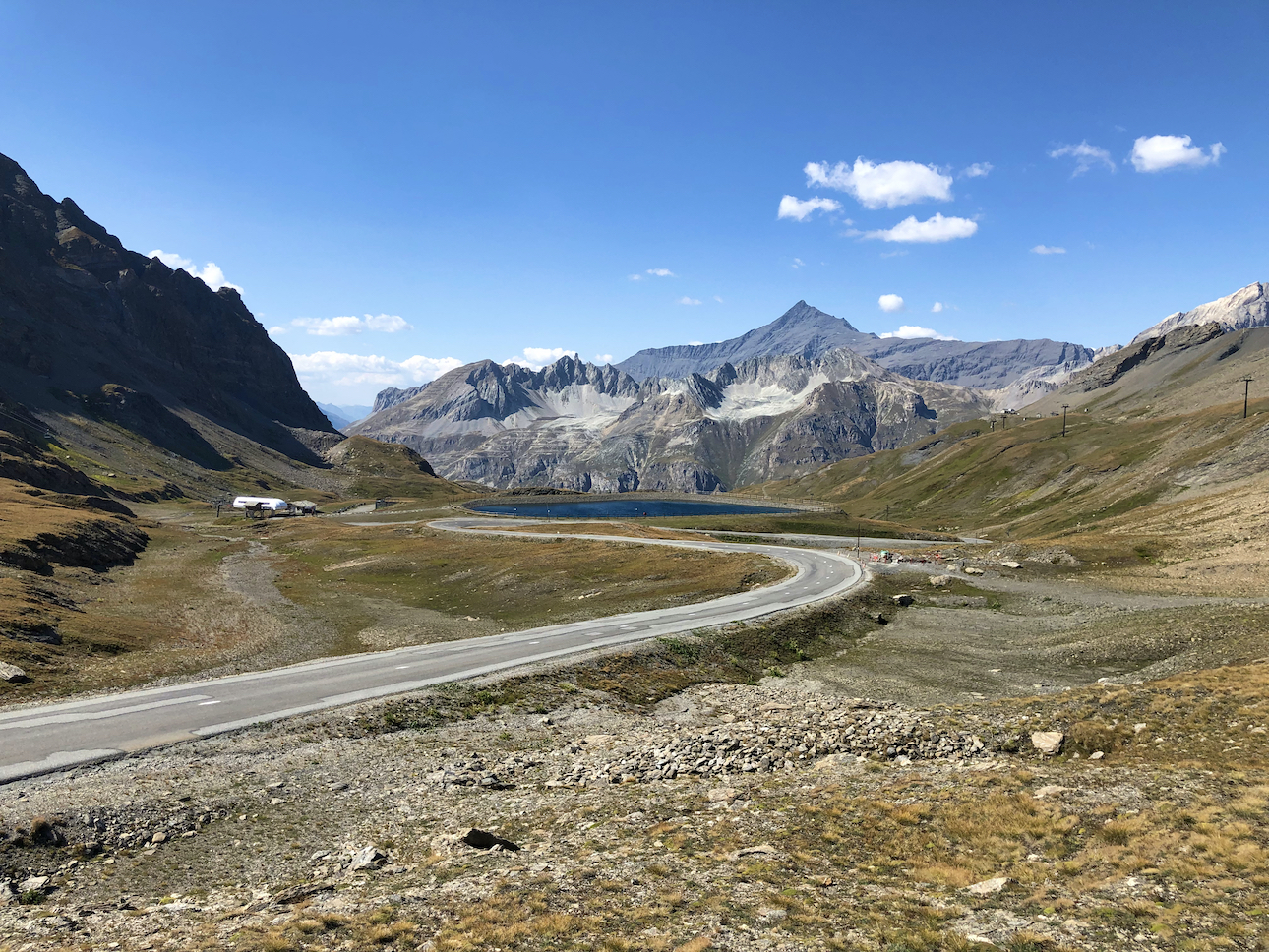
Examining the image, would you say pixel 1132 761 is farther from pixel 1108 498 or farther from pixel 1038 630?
pixel 1108 498

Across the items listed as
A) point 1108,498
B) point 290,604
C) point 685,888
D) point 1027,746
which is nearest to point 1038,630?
point 1027,746

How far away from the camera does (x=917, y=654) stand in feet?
156

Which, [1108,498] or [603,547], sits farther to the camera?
[1108,498]

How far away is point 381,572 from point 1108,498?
15225cm

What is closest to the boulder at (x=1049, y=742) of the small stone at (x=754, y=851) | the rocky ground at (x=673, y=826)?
the rocky ground at (x=673, y=826)

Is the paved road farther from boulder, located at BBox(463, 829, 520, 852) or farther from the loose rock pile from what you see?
boulder, located at BBox(463, 829, 520, 852)

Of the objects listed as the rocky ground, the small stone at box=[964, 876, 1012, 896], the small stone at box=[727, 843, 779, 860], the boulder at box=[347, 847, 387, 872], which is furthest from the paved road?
the small stone at box=[964, 876, 1012, 896]

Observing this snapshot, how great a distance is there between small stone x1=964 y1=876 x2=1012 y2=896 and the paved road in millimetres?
29229

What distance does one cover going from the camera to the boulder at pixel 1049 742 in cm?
Answer: 2491

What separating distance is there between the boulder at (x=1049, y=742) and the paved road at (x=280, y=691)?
27410 mm

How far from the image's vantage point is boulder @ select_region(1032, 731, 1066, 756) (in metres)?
24.9

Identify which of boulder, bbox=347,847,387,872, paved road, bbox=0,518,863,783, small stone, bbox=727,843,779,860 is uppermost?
small stone, bbox=727,843,779,860

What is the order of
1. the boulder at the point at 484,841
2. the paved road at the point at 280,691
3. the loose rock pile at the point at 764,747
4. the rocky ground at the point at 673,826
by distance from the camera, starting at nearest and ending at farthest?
the rocky ground at the point at 673,826 < the boulder at the point at 484,841 < the loose rock pile at the point at 764,747 < the paved road at the point at 280,691

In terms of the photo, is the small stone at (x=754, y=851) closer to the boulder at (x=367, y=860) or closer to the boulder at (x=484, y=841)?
the boulder at (x=484, y=841)
